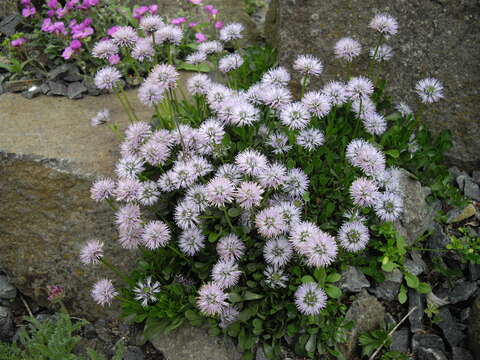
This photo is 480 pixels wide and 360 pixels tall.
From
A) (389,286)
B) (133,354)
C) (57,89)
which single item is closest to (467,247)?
(389,286)

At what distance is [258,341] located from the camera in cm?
290

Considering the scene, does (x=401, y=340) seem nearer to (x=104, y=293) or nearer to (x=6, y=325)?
(x=104, y=293)

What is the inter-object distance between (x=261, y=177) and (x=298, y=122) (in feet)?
1.56

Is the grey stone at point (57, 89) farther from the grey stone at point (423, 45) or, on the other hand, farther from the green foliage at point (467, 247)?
the green foliage at point (467, 247)

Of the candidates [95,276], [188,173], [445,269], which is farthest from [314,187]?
[95,276]

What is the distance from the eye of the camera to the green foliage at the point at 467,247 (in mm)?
3064


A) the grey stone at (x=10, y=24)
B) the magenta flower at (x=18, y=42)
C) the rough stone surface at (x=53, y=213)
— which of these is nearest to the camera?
the rough stone surface at (x=53, y=213)

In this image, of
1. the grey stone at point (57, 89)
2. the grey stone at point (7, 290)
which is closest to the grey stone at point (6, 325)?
the grey stone at point (7, 290)

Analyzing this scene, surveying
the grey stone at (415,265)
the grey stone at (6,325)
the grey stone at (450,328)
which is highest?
the grey stone at (415,265)

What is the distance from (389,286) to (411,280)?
0.49ft

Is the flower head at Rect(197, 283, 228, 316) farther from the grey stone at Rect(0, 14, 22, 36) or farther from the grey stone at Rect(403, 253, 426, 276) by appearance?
the grey stone at Rect(0, 14, 22, 36)

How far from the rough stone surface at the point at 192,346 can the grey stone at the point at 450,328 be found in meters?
1.36

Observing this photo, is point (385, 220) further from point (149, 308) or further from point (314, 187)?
point (149, 308)

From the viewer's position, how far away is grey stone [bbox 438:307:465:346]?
293 cm
